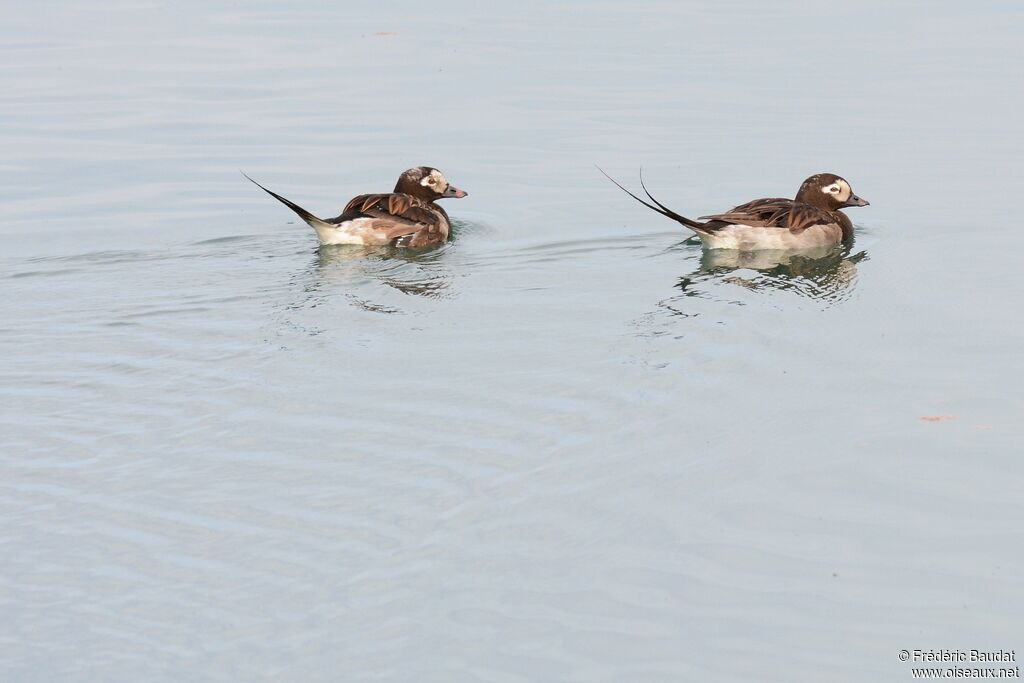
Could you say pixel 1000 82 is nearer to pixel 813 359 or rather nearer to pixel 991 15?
pixel 991 15

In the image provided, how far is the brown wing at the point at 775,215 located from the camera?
510 inches

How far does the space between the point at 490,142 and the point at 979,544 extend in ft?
36.8

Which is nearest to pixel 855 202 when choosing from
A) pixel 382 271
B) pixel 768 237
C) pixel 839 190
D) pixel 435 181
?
pixel 839 190

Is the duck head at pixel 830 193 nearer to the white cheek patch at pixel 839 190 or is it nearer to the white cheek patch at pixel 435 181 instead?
the white cheek patch at pixel 839 190

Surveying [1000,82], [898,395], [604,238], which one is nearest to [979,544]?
[898,395]

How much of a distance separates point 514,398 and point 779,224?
4.96 metres

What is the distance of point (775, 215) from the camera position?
1306 centimetres

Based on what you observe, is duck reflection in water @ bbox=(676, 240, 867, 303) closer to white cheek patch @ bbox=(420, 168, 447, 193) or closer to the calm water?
the calm water

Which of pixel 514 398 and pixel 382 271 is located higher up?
pixel 382 271

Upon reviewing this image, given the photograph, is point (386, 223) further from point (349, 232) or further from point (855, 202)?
point (855, 202)

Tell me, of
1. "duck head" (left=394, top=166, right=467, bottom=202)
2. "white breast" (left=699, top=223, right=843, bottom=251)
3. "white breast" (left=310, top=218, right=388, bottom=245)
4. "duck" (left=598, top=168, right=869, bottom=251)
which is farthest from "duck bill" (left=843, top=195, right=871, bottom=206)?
"white breast" (left=310, top=218, right=388, bottom=245)

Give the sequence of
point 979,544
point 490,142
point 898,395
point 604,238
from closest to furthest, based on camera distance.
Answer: point 979,544
point 898,395
point 604,238
point 490,142

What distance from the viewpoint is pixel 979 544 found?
6875mm

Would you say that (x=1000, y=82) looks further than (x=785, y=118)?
Yes
